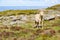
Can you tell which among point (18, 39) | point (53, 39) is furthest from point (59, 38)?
point (18, 39)

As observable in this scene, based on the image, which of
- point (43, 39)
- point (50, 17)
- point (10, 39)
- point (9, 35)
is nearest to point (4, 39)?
point (10, 39)

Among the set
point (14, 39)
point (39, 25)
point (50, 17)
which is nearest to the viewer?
point (14, 39)

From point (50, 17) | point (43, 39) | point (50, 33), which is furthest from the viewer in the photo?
point (50, 17)

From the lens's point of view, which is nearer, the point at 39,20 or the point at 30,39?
the point at 30,39

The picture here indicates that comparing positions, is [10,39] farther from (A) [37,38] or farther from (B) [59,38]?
(B) [59,38]

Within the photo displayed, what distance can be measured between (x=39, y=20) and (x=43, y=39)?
51.0 feet

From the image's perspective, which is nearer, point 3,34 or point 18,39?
point 18,39

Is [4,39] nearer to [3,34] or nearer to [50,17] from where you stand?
[3,34]

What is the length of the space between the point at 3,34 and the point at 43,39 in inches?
239

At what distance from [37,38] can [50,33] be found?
95.8 inches

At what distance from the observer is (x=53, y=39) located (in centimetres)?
1944

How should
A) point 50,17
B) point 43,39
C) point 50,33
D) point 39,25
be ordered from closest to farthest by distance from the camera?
point 43,39, point 50,33, point 39,25, point 50,17

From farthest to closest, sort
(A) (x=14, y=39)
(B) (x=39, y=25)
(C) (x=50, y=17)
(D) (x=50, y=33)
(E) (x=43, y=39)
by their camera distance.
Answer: (C) (x=50, y=17) < (B) (x=39, y=25) < (D) (x=50, y=33) < (A) (x=14, y=39) < (E) (x=43, y=39)

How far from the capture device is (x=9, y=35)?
23562 mm
